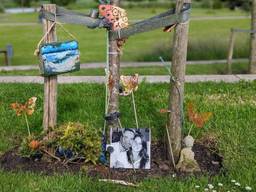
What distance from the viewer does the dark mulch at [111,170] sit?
491 centimetres

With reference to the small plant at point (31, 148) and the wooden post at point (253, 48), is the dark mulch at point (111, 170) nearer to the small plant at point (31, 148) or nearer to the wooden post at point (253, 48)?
the small plant at point (31, 148)

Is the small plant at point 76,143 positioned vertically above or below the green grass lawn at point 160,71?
above

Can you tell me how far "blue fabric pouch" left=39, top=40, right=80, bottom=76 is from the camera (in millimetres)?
5023

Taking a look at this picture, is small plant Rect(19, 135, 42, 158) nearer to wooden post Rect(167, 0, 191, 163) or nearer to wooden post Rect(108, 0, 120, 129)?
wooden post Rect(108, 0, 120, 129)

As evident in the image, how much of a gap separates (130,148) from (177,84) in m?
0.70

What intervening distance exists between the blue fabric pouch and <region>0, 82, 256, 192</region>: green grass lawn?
961mm

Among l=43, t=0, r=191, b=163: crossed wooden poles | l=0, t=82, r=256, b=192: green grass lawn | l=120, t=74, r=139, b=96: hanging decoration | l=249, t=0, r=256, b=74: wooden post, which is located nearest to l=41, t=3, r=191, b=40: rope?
l=43, t=0, r=191, b=163: crossed wooden poles

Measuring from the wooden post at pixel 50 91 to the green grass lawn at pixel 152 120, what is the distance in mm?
568

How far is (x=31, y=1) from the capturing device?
8194cm

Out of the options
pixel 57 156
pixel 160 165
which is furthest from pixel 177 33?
pixel 57 156

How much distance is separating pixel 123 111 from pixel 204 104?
1025 millimetres

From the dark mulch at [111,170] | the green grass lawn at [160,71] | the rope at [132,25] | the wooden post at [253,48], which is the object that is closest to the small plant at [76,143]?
the dark mulch at [111,170]

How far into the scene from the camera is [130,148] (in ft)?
16.5

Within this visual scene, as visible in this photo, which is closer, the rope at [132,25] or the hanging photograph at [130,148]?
the rope at [132,25]
